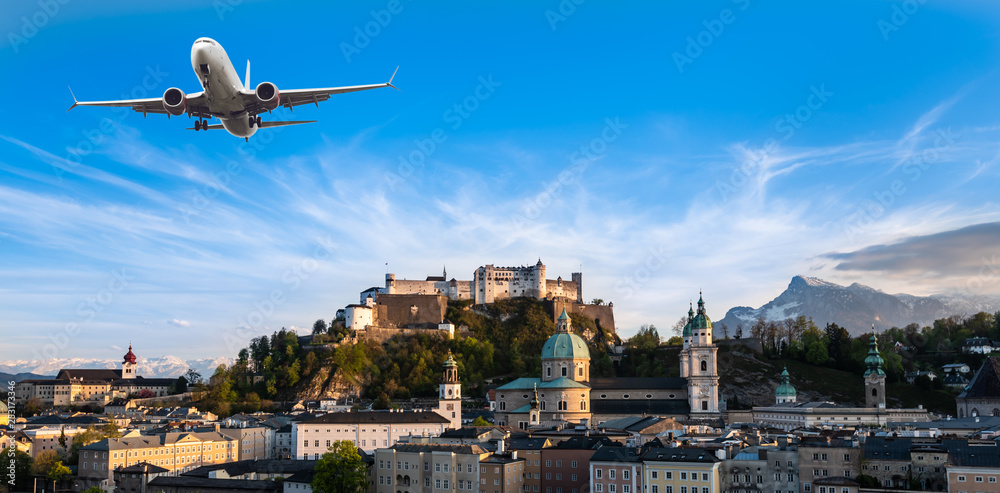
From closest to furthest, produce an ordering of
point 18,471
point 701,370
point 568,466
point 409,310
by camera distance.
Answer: point 568,466, point 18,471, point 701,370, point 409,310

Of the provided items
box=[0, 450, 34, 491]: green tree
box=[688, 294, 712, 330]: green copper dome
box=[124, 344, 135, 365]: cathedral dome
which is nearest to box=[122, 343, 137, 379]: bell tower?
box=[124, 344, 135, 365]: cathedral dome

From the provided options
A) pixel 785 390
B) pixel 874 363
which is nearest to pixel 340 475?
pixel 785 390

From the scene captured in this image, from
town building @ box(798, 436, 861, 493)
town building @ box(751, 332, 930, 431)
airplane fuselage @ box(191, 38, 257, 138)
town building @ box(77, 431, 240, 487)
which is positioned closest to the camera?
airplane fuselage @ box(191, 38, 257, 138)

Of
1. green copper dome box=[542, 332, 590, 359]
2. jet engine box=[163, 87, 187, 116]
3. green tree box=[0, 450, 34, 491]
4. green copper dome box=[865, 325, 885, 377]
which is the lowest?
green tree box=[0, 450, 34, 491]

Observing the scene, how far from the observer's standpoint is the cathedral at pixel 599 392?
88750mm

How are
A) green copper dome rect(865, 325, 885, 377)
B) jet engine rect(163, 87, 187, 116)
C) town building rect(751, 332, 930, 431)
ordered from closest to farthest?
jet engine rect(163, 87, 187, 116), town building rect(751, 332, 930, 431), green copper dome rect(865, 325, 885, 377)

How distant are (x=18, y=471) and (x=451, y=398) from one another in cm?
3691

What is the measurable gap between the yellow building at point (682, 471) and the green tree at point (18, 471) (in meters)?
45.8

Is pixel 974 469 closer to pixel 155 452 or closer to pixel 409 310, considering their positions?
pixel 155 452

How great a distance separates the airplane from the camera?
25.3 m

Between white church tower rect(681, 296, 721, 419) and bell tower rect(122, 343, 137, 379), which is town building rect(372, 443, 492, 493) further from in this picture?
bell tower rect(122, 343, 137, 379)

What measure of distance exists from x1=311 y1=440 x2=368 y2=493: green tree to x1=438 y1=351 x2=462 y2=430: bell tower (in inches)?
1063

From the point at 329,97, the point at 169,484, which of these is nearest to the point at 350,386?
the point at 169,484

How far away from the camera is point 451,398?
86750 mm
